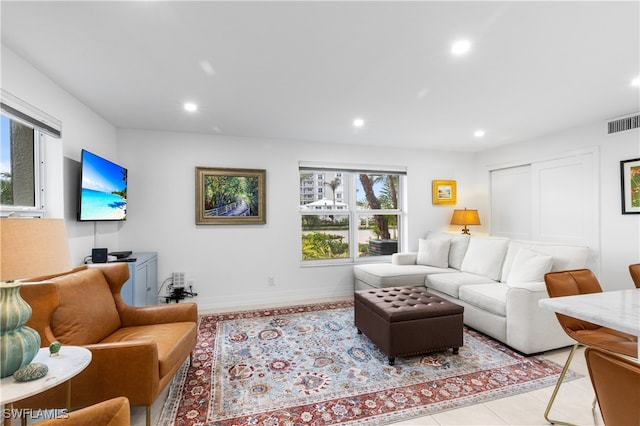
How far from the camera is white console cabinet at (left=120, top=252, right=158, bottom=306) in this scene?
2.80 meters

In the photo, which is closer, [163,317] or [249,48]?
[249,48]

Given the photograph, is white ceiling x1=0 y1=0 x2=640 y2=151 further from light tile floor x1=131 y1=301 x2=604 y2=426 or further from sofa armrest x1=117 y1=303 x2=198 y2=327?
light tile floor x1=131 y1=301 x2=604 y2=426

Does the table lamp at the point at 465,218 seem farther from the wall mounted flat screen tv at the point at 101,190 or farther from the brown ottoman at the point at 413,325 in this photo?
the wall mounted flat screen tv at the point at 101,190

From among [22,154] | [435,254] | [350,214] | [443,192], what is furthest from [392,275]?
[22,154]

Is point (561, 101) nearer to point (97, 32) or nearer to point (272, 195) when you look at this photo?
point (272, 195)

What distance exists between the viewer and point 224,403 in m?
1.94

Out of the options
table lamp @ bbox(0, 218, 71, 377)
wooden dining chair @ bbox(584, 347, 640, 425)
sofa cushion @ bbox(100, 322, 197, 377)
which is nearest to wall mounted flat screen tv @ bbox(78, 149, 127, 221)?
sofa cushion @ bbox(100, 322, 197, 377)

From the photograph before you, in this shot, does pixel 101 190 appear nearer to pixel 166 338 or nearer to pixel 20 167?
pixel 20 167

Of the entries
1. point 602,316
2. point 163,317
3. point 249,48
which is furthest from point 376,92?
point 163,317

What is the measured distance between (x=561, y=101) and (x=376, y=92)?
1.87 metres

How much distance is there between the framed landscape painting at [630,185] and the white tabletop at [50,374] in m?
4.81

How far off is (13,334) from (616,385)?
1.95m

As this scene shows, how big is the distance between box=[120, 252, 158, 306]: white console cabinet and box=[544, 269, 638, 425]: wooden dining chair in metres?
3.28

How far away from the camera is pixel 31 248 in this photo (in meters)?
1.19
